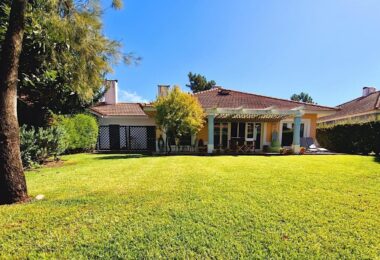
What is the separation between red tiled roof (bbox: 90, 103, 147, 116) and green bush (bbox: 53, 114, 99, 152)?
2.82 metres

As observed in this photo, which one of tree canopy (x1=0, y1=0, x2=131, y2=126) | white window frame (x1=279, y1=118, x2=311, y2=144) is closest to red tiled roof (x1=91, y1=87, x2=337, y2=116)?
white window frame (x1=279, y1=118, x2=311, y2=144)

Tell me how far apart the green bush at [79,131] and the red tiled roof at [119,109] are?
9.26ft

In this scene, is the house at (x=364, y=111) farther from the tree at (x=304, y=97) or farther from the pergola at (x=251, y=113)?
the tree at (x=304, y=97)

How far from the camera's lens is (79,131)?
14.5 m

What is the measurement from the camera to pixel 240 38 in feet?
46.0

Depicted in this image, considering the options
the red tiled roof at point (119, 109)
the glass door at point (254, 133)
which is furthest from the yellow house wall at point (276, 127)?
the red tiled roof at point (119, 109)

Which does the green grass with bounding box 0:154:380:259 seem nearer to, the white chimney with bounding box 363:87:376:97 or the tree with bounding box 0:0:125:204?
the tree with bounding box 0:0:125:204

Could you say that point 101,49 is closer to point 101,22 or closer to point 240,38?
point 101,22

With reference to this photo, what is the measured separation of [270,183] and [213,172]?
7.20 ft

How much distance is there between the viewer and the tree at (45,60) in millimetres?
4336

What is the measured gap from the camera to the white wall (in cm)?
1905

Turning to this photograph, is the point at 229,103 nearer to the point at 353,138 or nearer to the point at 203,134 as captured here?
the point at 203,134

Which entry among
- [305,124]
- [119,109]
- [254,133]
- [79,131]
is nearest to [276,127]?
Answer: [254,133]

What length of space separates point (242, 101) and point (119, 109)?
1230 cm
